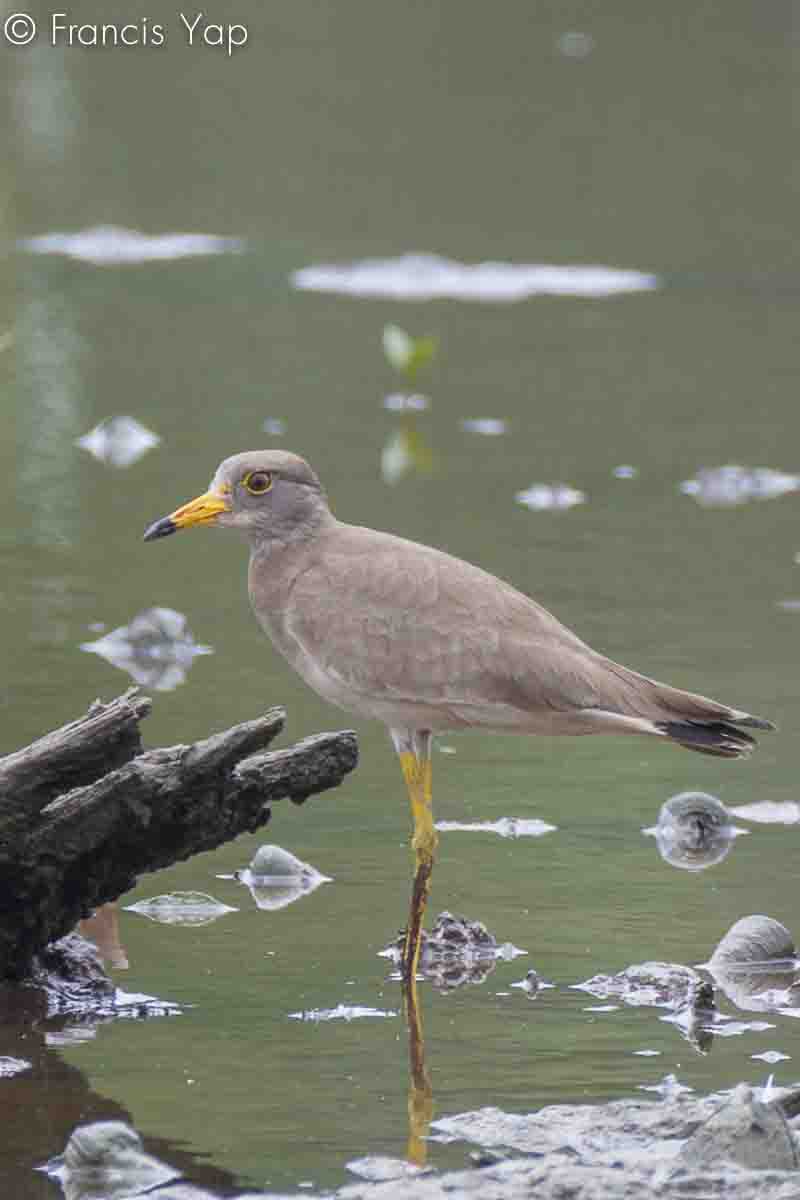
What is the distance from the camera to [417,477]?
461 inches

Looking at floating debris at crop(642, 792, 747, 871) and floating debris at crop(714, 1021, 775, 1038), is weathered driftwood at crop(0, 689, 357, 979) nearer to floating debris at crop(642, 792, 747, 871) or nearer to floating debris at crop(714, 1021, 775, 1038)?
floating debris at crop(714, 1021, 775, 1038)

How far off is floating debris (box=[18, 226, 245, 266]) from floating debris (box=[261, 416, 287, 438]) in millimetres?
4507

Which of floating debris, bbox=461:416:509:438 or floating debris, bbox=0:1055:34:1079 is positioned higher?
floating debris, bbox=461:416:509:438

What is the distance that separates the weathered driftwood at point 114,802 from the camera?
18.8 ft

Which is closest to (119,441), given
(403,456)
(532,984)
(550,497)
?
(403,456)

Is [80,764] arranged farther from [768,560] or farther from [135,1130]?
[768,560]

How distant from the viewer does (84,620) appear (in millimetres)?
9375

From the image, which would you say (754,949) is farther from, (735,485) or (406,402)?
(406,402)

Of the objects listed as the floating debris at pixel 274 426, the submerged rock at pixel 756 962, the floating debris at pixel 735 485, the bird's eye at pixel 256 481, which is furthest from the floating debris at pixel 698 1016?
the floating debris at pixel 274 426

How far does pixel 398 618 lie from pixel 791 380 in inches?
313

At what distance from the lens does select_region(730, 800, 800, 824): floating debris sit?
734cm

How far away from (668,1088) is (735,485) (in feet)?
21.6

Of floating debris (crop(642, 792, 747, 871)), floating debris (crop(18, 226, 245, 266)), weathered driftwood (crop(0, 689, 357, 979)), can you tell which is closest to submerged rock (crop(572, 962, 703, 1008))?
weathered driftwood (crop(0, 689, 357, 979))

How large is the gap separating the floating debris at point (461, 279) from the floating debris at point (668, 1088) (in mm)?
10668
